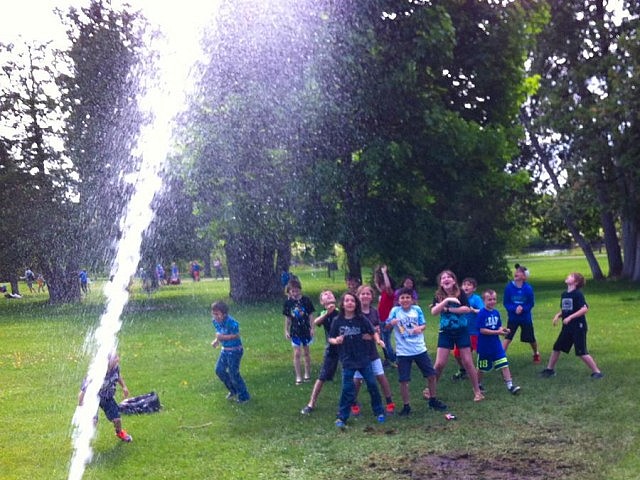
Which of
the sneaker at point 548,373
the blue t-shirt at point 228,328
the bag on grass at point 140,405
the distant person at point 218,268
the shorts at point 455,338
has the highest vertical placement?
the distant person at point 218,268

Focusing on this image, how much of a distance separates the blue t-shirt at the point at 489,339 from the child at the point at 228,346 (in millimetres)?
3111

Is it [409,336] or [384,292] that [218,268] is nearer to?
[384,292]

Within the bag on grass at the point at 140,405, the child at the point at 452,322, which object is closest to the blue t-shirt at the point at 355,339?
the child at the point at 452,322

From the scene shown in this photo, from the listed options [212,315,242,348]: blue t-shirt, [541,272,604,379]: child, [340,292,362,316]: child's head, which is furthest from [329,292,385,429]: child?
[541,272,604,379]: child

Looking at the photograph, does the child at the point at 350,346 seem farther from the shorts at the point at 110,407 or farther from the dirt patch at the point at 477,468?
the shorts at the point at 110,407

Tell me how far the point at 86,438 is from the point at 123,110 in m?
22.3

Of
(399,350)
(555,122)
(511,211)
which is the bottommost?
(399,350)

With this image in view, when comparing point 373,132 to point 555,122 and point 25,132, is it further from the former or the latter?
point 25,132

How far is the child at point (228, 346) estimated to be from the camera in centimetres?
1004

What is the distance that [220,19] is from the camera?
12758 millimetres

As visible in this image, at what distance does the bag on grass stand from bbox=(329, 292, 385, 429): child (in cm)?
253

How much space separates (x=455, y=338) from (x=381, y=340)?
37.3 inches

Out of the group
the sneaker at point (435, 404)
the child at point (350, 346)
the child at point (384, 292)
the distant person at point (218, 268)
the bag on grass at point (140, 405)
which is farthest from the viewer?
the distant person at point (218, 268)

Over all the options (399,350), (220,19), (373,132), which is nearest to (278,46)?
(220,19)
